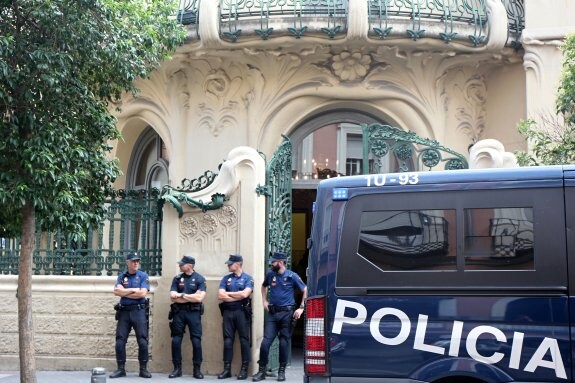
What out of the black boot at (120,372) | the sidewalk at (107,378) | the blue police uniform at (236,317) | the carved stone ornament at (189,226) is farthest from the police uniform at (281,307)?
the black boot at (120,372)

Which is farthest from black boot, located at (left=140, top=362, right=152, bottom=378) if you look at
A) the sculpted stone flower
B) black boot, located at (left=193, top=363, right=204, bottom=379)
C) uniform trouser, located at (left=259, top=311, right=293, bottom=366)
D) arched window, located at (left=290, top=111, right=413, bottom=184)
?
the sculpted stone flower

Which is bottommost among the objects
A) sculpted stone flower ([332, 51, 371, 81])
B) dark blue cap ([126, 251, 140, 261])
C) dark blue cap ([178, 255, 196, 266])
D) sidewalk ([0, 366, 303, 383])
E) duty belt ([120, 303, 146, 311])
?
sidewalk ([0, 366, 303, 383])

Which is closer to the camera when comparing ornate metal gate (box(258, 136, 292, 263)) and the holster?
the holster

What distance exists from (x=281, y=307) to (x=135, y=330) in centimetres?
210

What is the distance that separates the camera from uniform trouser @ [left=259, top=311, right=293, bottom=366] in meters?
11.2

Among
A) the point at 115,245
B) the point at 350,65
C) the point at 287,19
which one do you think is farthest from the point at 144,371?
the point at 350,65

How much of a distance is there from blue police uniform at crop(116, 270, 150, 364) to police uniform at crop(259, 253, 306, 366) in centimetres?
171

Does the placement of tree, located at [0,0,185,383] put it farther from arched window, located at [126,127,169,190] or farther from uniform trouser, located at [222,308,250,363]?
arched window, located at [126,127,169,190]

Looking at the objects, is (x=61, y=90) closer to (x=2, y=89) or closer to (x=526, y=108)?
(x=2, y=89)

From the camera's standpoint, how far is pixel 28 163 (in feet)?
27.1

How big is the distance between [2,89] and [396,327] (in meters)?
4.71

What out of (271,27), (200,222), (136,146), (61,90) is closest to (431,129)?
(271,27)

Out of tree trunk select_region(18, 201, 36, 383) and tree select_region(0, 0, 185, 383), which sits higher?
tree select_region(0, 0, 185, 383)

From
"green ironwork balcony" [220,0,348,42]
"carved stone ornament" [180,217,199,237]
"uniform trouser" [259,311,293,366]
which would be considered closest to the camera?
"uniform trouser" [259,311,293,366]
